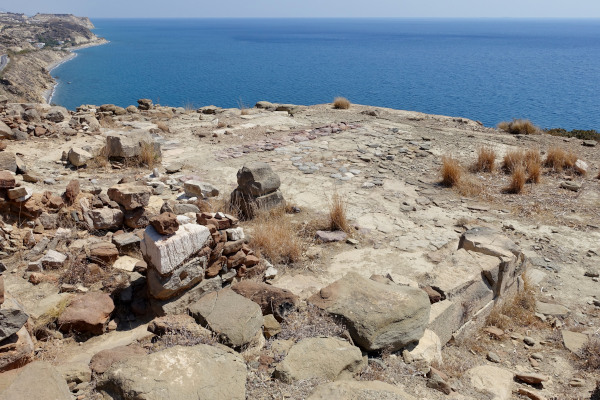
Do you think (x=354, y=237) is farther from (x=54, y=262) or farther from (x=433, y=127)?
(x=433, y=127)

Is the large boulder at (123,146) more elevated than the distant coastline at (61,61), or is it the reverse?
the large boulder at (123,146)

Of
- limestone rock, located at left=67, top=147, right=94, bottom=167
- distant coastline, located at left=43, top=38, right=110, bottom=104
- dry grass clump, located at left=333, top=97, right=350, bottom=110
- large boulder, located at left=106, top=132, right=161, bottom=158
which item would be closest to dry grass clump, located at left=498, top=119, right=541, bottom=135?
dry grass clump, located at left=333, top=97, right=350, bottom=110

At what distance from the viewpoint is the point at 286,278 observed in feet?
17.1

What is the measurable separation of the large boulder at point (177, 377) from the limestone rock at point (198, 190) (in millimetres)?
4440

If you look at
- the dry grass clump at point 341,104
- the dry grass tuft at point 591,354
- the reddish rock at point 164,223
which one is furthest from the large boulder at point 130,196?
the dry grass clump at point 341,104

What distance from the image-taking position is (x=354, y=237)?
6676 millimetres

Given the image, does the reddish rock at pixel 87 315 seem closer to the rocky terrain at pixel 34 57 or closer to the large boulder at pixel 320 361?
the large boulder at pixel 320 361

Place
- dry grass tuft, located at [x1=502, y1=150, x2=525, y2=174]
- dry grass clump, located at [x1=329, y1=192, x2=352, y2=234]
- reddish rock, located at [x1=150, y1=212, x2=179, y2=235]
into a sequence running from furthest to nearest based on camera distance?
dry grass tuft, located at [x1=502, y1=150, x2=525, y2=174]
dry grass clump, located at [x1=329, y1=192, x2=352, y2=234]
reddish rock, located at [x1=150, y1=212, x2=179, y2=235]

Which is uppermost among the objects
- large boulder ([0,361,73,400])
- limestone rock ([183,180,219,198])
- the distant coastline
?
large boulder ([0,361,73,400])

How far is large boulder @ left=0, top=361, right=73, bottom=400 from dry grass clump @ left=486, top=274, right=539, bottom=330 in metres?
4.25

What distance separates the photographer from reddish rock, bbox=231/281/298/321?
4.14 m

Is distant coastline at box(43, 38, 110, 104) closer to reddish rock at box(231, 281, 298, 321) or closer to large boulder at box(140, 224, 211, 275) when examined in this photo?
large boulder at box(140, 224, 211, 275)

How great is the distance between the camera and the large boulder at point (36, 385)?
104 inches

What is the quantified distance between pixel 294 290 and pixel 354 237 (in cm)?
205
